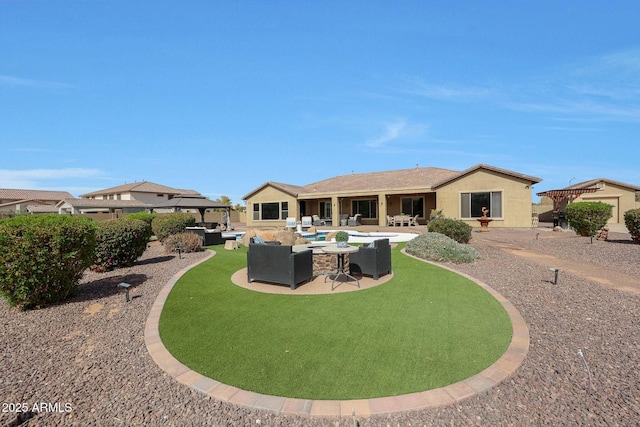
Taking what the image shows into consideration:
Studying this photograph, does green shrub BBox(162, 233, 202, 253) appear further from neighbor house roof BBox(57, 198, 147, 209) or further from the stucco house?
the stucco house

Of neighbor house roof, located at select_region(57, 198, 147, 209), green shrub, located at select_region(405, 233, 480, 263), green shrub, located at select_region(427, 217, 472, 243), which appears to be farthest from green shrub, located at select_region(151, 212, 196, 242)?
neighbor house roof, located at select_region(57, 198, 147, 209)

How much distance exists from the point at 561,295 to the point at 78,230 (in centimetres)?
977

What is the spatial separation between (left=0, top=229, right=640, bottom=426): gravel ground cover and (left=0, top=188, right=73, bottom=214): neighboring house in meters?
52.7

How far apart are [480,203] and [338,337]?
19739 mm

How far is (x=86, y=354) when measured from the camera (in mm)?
3859

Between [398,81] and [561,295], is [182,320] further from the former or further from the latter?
[398,81]

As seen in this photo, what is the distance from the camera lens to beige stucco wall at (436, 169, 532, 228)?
19.1 meters

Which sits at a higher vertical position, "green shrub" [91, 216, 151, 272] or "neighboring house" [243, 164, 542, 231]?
"neighboring house" [243, 164, 542, 231]

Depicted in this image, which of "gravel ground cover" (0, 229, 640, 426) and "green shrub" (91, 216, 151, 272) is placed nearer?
"gravel ground cover" (0, 229, 640, 426)

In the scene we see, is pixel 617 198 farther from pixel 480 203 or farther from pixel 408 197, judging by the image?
pixel 408 197

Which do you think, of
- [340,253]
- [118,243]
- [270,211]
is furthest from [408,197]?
[118,243]

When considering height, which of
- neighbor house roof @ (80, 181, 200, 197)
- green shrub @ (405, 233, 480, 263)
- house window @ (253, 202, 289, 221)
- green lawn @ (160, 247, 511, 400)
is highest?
neighbor house roof @ (80, 181, 200, 197)

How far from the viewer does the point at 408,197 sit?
→ 24469mm

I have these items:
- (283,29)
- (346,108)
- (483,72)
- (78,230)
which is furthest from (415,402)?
(346,108)
